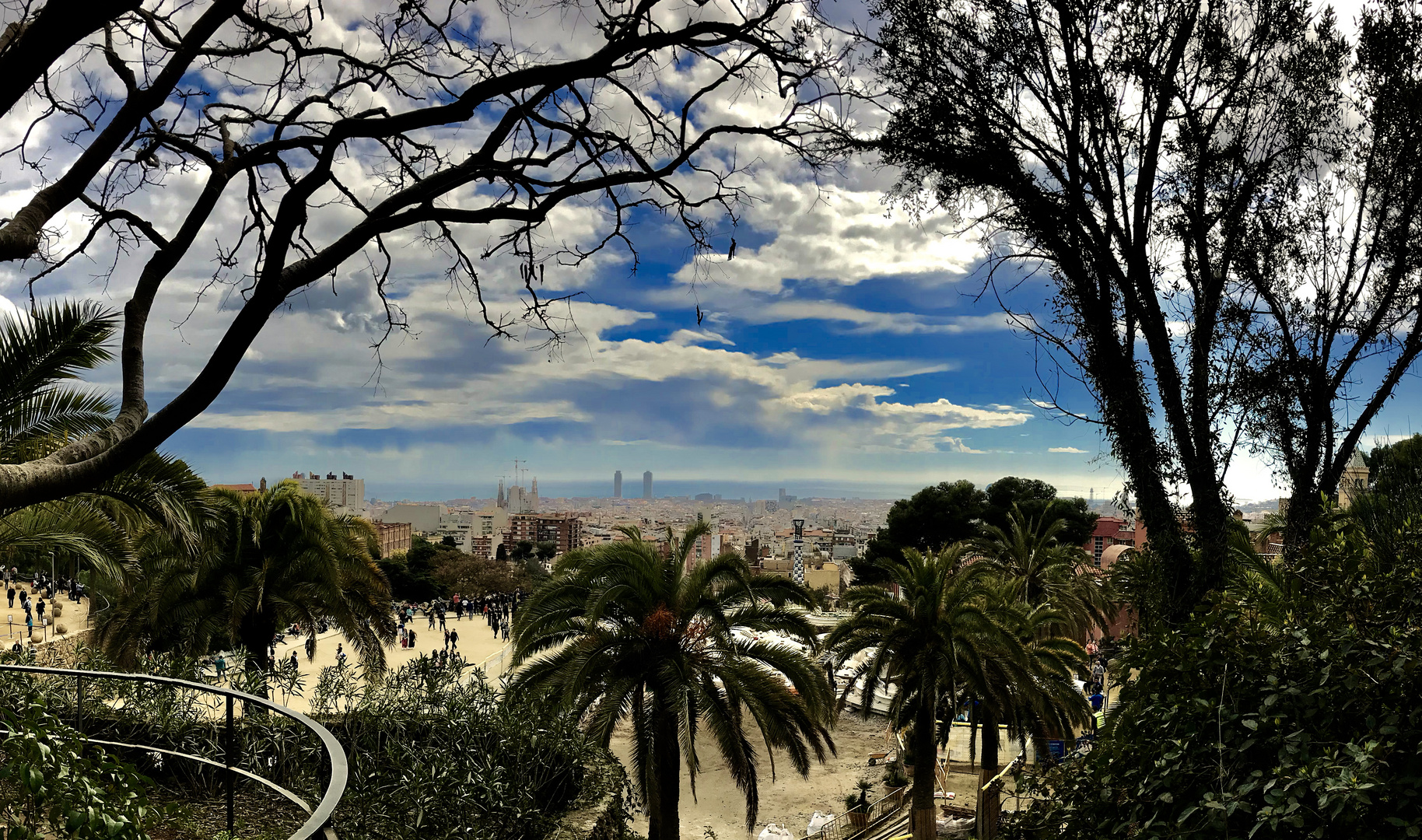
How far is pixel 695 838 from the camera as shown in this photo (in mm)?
14297

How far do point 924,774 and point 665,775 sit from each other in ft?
13.3

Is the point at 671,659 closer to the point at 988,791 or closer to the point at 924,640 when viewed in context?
the point at 924,640

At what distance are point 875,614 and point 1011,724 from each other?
302cm

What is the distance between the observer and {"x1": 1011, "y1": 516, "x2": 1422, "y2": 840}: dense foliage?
232 centimetres

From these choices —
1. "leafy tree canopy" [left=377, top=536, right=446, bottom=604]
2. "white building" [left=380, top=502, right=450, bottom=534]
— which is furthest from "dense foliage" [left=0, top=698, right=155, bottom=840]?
"white building" [left=380, top=502, right=450, bottom=534]

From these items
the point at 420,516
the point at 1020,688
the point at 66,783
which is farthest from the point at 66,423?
the point at 420,516

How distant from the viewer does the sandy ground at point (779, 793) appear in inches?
593

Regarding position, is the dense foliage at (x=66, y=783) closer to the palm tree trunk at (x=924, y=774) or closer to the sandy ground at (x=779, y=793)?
the palm tree trunk at (x=924, y=774)

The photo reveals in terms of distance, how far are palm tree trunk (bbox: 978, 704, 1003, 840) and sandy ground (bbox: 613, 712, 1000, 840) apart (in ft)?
5.29

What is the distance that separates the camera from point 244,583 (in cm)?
1252

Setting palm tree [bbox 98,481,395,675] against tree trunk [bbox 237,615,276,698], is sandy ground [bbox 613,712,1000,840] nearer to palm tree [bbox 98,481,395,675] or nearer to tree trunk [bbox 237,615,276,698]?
palm tree [bbox 98,481,395,675]

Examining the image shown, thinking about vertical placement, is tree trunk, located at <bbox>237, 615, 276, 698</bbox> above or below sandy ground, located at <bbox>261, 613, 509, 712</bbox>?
above

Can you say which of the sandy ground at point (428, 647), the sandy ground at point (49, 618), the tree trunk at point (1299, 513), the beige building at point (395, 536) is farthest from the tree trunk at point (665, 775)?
the beige building at point (395, 536)

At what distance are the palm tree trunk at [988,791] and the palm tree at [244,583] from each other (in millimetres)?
8712
